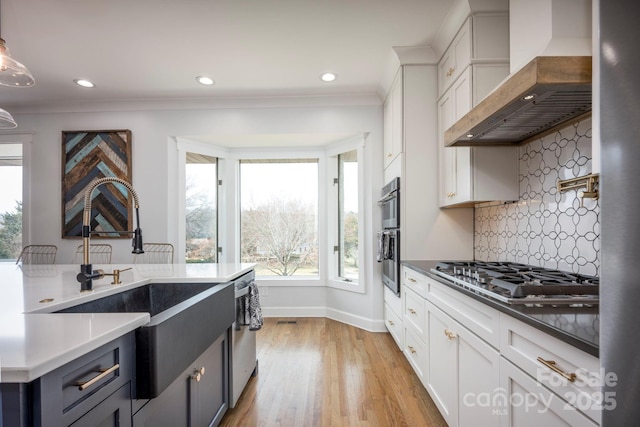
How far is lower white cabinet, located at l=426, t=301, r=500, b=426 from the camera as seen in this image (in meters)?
1.22

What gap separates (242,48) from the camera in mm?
2654

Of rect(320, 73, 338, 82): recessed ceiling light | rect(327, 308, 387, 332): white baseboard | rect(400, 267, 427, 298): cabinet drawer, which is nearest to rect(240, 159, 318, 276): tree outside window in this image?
rect(327, 308, 387, 332): white baseboard

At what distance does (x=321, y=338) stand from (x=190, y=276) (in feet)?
6.07

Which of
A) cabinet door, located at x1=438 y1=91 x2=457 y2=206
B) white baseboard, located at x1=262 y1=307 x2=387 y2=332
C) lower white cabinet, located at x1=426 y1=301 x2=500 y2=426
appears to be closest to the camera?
lower white cabinet, located at x1=426 y1=301 x2=500 y2=426

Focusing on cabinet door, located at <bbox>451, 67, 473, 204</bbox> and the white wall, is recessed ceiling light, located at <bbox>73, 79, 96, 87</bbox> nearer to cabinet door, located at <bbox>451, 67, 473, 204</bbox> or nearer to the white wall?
the white wall

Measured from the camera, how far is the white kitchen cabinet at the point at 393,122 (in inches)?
109

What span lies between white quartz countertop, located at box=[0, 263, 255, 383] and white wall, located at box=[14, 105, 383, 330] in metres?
2.10

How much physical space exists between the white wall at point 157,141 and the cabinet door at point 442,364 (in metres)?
1.63

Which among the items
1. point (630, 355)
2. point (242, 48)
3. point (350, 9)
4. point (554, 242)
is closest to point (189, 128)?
Result: point (242, 48)

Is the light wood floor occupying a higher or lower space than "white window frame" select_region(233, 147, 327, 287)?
lower

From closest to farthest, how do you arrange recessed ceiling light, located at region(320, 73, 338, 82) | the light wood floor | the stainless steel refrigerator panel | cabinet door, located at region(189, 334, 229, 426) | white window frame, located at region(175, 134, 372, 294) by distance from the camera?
1. the stainless steel refrigerator panel
2. cabinet door, located at region(189, 334, 229, 426)
3. the light wood floor
4. recessed ceiling light, located at region(320, 73, 338, 82)
5. white window frame, located at region(175, 134, 372, 294)

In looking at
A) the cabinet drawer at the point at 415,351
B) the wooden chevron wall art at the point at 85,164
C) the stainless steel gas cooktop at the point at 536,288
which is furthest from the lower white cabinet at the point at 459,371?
the wooden chevron wall art at the point at 85,164

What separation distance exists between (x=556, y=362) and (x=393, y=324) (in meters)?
2.19

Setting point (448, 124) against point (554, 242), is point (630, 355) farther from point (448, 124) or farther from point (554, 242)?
point (448, 124)
